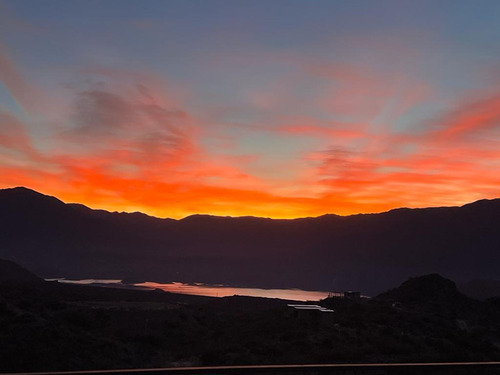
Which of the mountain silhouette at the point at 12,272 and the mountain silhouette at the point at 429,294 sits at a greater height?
the mountain silhouette at the point at 12,272

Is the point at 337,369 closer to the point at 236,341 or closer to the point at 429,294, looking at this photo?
the point at 236,341

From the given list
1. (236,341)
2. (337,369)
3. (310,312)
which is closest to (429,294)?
(310,312)

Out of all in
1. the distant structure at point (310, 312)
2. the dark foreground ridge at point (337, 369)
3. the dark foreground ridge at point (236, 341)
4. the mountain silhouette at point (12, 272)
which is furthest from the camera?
the mountain silhouette at point (12, 272)

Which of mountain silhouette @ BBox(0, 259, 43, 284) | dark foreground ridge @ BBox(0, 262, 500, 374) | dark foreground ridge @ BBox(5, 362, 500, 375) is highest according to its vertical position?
mountain silhouette @ BBox(0, 259, 43, 284)

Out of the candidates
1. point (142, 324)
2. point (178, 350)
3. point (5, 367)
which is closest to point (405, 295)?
point (142, 324)

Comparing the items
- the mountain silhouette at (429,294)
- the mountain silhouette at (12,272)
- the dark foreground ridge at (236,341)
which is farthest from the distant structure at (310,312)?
the mountain silhouette at (12,272)

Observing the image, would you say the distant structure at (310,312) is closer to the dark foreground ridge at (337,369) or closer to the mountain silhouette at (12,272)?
the dark foreground ridge at (337,369)

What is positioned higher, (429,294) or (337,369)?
(429,294)

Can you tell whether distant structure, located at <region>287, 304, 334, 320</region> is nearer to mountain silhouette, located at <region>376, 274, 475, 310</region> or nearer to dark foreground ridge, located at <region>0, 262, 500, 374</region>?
dark foreground ridge, located at <region>0, 262, 500, 374</region>

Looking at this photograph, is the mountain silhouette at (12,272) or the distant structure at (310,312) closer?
the distant structure at (310,312)

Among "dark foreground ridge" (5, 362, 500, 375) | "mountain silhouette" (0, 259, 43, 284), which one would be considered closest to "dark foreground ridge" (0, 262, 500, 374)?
"dark foreground ridge" (5, 362, 500, 375)

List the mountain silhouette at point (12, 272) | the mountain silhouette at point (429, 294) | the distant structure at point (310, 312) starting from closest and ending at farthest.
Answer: the distant structure at point (310, 312) → the mountain silhouette at point (429, 294) → the mountain silhouette at point (12, 272)

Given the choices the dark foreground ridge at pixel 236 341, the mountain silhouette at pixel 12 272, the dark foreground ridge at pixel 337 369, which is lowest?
the dark foreground ridge at pixel 236 341

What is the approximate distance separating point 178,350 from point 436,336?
17.1 meters
